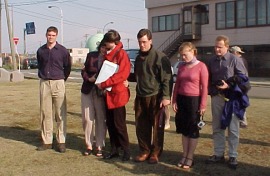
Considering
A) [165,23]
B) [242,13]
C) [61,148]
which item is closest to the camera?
[61,148]

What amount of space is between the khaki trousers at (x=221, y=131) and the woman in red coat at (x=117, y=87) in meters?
1.34

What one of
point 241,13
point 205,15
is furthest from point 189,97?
point 205,15

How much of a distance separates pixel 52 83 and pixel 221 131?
289cm

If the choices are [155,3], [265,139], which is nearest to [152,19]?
[155,3]

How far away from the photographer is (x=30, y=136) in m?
8.04

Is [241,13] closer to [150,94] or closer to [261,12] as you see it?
[261,12]

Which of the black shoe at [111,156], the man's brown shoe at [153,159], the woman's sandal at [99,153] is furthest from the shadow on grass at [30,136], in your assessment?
the man's brown shoe at [153,159]

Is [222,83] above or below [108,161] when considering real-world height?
above

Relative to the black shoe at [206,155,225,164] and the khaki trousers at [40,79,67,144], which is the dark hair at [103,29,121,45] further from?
the black shoe at [206,155,225,164]

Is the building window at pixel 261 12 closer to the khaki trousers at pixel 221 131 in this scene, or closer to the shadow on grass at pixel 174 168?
the shadow on grass at pixel 174 168

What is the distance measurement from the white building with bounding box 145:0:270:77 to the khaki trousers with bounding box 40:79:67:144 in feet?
86.1

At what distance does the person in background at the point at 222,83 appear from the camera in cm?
561

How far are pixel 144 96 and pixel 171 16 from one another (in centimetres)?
3269

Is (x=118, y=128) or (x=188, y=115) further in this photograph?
(x=118, y=128)
